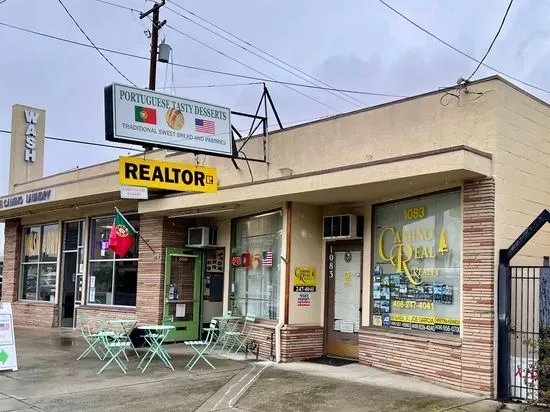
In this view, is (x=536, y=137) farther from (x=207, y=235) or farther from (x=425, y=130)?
(x=207, y=235)

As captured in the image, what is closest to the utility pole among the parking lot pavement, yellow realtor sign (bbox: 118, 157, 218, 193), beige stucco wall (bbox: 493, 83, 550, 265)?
yellow realtor sign (bbox: 118, 157, 218, 193)

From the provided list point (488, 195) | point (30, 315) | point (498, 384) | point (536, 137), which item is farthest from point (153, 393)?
point (30, 315)

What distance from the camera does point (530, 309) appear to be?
28.7 feet

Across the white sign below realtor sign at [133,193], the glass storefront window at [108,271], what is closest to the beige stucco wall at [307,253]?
the white sign below realtor sign at [133,193]

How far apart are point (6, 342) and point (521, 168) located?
8.81 m

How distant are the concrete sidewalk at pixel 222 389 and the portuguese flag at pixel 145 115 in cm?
407

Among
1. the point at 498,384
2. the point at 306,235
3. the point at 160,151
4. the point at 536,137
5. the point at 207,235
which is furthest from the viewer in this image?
the point at 160,151

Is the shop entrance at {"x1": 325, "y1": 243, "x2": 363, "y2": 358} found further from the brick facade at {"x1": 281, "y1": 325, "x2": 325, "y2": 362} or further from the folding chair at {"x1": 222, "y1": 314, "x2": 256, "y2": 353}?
the folding chair at {"x1": 222, "y1": 314, "x2": 256, "y2": 353}

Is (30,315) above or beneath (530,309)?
beneath

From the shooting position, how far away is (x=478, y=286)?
836 cm

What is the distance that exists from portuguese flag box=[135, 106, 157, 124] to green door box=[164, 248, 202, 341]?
189 inches

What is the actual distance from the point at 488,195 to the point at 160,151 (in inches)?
339

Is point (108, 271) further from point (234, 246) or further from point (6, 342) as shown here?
point (6, 342)

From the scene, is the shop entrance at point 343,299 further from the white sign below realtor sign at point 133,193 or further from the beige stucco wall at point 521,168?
the white sign below realtor sign at point 133,193
